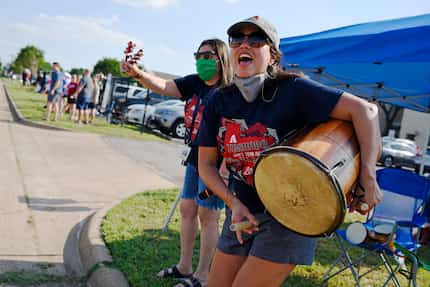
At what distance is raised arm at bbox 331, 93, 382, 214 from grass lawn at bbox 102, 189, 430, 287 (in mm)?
2104

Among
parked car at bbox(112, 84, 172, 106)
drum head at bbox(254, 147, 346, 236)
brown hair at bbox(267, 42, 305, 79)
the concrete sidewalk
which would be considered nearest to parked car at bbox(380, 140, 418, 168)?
parked car at bbox(112, 84, 172, 106)

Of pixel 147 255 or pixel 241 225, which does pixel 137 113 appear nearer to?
pixel 147 255

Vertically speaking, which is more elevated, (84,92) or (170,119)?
(84,92)

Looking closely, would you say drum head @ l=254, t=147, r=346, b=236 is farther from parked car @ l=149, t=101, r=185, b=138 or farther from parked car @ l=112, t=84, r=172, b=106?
parked car @ l=149, t=101, r=185, b=138

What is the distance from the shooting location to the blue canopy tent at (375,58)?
3850 mm

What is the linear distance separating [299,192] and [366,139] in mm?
349

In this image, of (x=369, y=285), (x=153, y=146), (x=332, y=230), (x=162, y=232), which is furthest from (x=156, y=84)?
(x=153, y=146)

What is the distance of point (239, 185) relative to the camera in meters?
2.03

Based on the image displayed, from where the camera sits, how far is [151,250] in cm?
390

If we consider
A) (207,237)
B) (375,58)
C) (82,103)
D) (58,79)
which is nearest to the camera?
(207,237)

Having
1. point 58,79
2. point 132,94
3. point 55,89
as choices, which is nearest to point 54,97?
point 55,89

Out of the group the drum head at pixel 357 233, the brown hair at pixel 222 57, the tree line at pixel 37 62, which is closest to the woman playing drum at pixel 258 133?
the brown hair at pixel 222 57

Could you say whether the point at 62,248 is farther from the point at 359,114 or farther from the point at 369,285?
the point at 359,114

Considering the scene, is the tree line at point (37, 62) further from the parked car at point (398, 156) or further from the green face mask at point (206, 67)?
the green face mask at point (206, 67)
